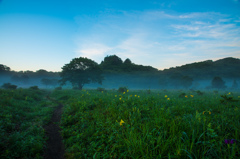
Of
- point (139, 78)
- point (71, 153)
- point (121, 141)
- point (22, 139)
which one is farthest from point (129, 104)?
point (139, 78)

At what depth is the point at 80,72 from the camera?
1219 inches

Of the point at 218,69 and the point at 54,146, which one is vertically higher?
the point at 218,69

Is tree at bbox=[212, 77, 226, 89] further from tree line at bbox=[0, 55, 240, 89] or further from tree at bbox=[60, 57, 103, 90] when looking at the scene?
tree at bbox=[60, 57, 103, 90]

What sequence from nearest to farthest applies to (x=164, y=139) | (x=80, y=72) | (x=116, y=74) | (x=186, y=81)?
(x=164, y=139) < (x=80, y=72) < (x=186, y=81) < (x=116, y=74)

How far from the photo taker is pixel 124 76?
73.1 m

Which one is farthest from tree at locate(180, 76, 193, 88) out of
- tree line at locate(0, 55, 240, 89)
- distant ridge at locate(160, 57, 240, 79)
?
distant ridge at locate(160, 57, 240, 79)

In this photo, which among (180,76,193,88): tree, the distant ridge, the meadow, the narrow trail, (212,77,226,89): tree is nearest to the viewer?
the meadow

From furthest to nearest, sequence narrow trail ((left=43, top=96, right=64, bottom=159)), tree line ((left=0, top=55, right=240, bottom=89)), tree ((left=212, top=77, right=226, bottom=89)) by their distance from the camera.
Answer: tree ((left=212, top=77, right=226, bottom=89)) < tree line ((left=0, top=55, right=240, bottom=89)) < narrow trail ((left=43, top=96, right=64, bottom=159))

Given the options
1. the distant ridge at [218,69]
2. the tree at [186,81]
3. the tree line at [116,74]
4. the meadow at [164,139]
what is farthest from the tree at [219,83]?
the meadow at [164,139]

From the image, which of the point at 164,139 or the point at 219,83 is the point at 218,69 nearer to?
the point at 219,83

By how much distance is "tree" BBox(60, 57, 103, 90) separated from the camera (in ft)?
98.0

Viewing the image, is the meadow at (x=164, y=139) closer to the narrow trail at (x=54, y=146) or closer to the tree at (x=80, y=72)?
the narrow trail at (x=54, y=146)

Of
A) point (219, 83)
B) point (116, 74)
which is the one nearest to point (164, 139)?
point (219, 83)

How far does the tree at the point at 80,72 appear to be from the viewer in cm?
2988
